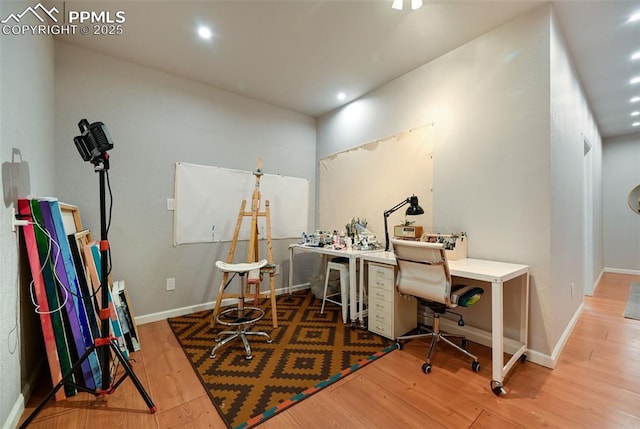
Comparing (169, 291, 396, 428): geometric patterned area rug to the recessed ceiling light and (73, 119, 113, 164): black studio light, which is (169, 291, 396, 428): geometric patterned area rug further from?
the recessed ceiling light

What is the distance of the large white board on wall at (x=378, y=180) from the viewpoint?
9.45ft

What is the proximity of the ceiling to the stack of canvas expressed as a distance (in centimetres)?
175

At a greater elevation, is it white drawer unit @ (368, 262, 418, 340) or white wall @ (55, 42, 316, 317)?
white wall @ (55, 42, 316, 317)

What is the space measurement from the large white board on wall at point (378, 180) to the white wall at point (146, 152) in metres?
1.28

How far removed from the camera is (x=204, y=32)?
2.38 metres

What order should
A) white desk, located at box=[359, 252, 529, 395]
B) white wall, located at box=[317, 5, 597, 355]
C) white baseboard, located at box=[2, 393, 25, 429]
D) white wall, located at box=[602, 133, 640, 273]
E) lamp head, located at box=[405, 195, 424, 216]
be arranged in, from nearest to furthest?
white baseboard, located at box=[2, 393, 25, 429]
white desk, located at box=[359, 252, 529, 395]
white wall, located at box=[317, 5, 597, 355]
lamp head, located at box=[405, 195, 424, 216]
white wall, located at box=[602, 133, 640, 273]

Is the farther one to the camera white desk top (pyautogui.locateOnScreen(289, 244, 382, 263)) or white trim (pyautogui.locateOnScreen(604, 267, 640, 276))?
white trim (pyautogui.locateOnScreen(604, 267, 640, 276))

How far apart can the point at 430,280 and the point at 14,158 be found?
2.76 meters

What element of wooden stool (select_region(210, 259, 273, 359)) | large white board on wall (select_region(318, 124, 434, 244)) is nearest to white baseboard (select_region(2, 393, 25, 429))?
wooden stool (select_region(210, 259, 273, 359))

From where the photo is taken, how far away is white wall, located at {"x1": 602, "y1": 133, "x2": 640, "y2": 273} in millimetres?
4996

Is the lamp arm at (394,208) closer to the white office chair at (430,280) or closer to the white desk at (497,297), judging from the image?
the white desk at (497,297)

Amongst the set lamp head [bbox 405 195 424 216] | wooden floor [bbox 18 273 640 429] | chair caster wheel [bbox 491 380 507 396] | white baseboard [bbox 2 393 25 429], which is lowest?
wooden floor [bbox 18 273 640 429]

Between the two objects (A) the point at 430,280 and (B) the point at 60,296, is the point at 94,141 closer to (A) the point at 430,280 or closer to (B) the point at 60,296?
(B) the point at 60,296

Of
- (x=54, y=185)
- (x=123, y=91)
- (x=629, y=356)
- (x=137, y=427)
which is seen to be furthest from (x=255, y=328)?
(x=629, y=356)
